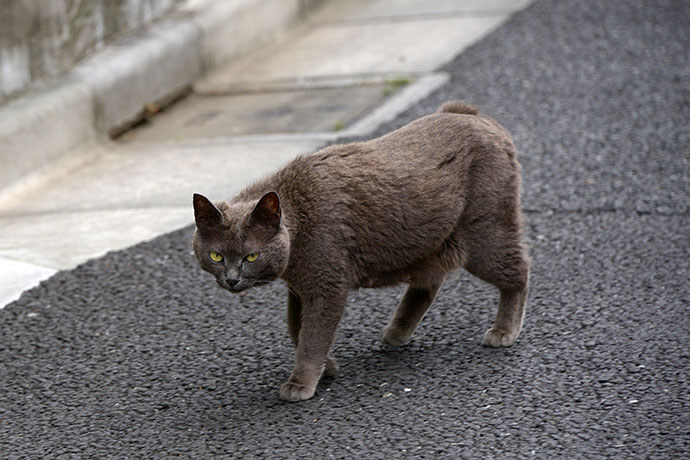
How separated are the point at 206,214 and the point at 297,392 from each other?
83 centimetres

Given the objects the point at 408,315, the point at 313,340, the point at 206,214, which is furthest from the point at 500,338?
the point at 206,214

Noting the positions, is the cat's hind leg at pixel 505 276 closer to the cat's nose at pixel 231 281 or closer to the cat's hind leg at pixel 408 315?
the cat's hind leg at pixel 408 315

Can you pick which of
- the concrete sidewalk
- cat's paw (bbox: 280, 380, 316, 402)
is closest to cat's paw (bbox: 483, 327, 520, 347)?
cat's paw (bbox: 280, 380, 316, 402)

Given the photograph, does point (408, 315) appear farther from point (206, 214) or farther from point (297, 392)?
point (206, 214)

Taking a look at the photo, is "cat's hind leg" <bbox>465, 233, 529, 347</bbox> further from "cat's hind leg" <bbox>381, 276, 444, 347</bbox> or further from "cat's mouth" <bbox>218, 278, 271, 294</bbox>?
"cat's mouth" <bbox>218, 278, 271, 294</bbox>

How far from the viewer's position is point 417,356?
4.27 meters

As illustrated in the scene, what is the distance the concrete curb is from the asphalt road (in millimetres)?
1811

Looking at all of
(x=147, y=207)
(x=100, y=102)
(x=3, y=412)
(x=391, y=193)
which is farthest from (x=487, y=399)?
(x=100, y=102)

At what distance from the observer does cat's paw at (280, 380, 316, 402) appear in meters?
3.90

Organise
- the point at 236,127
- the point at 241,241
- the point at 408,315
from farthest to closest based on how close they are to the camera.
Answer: the point at 236,127 < the point at 408,315 < the point at 241,241

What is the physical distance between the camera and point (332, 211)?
389 centimetres

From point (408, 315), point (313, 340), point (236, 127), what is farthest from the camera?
point (236, 127)

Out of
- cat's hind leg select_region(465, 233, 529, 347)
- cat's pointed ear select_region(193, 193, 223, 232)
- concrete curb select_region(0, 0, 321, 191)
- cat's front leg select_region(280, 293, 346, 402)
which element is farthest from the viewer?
concrete curb select_region(0, 0, 321, 191)

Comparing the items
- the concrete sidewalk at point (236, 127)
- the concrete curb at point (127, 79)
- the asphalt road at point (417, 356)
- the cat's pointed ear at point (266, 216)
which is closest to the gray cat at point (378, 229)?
the cat's pointed ear at point (266, 216)
